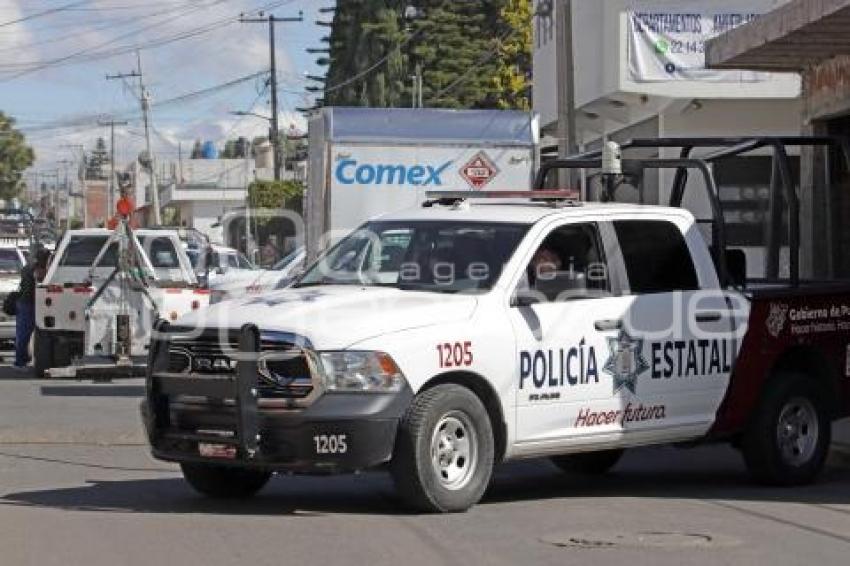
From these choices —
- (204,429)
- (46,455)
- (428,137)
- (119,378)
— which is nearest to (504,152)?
(428,137)

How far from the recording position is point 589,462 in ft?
41.4

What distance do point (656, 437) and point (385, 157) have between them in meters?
10.1

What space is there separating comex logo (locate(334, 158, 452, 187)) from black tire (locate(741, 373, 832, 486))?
366 inches

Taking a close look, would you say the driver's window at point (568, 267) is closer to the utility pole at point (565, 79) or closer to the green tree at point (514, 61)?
the utility pole at point (565, 79)

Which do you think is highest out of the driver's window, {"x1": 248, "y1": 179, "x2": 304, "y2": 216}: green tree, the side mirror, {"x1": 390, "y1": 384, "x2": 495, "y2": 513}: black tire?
{"x1": 248, "y1": 179, "x2": 304, "y2": 216}: green tree

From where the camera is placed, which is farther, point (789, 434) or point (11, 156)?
point (11, 156)

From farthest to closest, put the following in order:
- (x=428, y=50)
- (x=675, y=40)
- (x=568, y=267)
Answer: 1. (x=428, y=50)
2. (x=675, y=40)
3. (x=568, y=267)

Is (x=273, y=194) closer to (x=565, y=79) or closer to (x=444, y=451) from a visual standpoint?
(x=565, y=79)

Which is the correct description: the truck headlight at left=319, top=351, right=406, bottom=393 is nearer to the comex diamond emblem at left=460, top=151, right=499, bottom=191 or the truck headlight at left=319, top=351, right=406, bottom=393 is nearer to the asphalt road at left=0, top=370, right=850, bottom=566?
the asphalt road at left=0, top=370, right=850, bottom=566

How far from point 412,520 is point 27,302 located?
1611cm

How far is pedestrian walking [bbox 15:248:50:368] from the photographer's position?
2433 centimetres

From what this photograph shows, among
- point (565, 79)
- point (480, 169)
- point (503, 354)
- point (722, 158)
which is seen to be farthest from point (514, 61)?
point (503, 354)

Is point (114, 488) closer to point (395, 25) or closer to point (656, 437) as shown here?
point (656, 437)

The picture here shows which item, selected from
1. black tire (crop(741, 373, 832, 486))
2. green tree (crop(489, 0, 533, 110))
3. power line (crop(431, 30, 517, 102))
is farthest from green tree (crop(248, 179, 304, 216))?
black tire (crop(741, 373, 832, 486))
